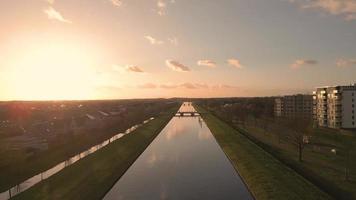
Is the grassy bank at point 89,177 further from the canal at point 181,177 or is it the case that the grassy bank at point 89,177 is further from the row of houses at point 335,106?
the row of houses at point 335,106

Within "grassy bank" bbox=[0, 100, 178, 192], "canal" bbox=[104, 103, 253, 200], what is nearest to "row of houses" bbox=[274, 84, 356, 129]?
"canal" bbox=[104, 103, 253, 200]

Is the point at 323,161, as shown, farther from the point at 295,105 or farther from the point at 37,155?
the point at 295,105

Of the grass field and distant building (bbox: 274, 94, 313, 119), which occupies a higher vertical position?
distant building (bbox: 274, 94, 313, 119)

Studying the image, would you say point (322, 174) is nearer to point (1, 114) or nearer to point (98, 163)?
point (98, 163)

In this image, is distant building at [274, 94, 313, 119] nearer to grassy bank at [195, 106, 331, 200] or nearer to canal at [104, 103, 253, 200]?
canal at [104, 103, 253, 200]

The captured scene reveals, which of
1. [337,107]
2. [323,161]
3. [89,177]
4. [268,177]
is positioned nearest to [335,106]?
[337,107]

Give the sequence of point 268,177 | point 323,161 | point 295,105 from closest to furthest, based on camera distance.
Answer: point 268,177 < point 323,161 < point 295,105
